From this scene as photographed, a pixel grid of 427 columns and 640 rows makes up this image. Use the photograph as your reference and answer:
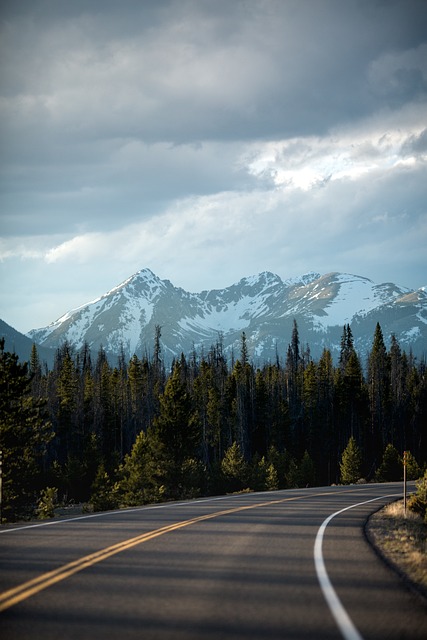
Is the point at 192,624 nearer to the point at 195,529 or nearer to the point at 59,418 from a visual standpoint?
the point at 195,529

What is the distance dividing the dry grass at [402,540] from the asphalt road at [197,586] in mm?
383

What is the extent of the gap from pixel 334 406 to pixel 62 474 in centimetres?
4145

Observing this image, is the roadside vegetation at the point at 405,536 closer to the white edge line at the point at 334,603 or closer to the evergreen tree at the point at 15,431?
the white edge line at the point at 334,603

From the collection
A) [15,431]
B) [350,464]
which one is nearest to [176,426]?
[15,431]

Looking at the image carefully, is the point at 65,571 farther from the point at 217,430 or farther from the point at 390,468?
the point at 217,430

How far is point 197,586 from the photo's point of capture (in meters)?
8.21

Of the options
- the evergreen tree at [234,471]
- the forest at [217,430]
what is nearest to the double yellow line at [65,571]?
the forest at [217,430]

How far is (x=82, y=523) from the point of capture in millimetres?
15688

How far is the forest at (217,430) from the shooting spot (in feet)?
144

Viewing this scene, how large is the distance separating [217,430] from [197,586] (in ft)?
230

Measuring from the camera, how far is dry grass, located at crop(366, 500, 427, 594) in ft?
33.0

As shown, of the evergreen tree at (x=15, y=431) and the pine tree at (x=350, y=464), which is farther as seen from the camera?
the pine tree at (x=350, y=464)

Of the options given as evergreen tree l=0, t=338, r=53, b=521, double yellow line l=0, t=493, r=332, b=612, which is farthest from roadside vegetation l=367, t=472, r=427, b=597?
evergreen tree l=0, t=338, r=53, b=521

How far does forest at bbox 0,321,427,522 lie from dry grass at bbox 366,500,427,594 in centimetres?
2312
